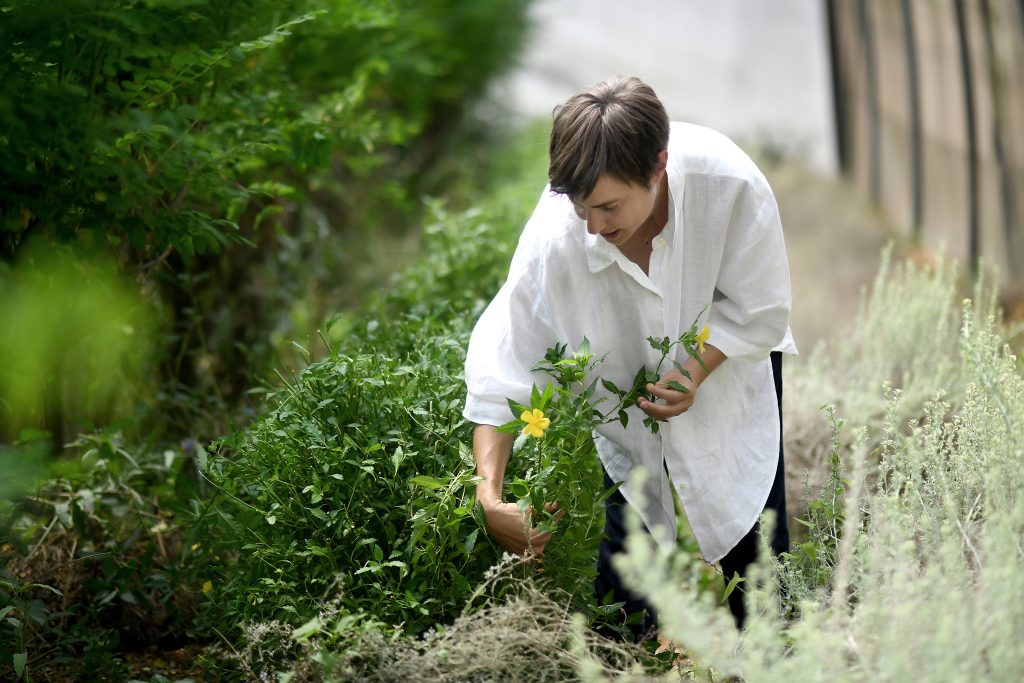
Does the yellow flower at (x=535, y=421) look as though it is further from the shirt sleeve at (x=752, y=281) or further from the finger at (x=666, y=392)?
the shirt sleeve at (x=752, y=281)

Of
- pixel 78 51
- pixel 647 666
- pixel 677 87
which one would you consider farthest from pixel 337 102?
pixel 677 87

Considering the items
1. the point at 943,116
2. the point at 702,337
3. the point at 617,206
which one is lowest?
the point at 943,116

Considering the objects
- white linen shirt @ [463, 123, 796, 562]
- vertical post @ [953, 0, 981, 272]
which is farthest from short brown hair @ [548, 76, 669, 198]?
vertical post @ [953, 0, 981, 272]

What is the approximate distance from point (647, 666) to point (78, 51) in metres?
1.60

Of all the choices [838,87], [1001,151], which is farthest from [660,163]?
[838,87]

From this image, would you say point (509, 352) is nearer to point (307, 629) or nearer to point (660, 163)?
point (660, 163)

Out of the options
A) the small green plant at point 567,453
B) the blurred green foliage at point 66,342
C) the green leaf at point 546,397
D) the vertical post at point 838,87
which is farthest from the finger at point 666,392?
the vertical post at point 838,87

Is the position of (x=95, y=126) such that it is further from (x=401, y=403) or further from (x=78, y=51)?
(x=401, y=403)

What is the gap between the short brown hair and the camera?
5.94ft

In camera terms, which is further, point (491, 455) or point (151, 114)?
point (151, 114)

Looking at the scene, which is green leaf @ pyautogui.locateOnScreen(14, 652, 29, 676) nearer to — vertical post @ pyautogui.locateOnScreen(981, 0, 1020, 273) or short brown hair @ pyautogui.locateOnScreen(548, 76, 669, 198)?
→ short brown hair @ pyautogui.locateOnScreen(548, 76, 669, 198)

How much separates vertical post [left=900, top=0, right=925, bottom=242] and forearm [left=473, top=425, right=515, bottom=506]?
4679 mm

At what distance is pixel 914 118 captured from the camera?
19.6 feet

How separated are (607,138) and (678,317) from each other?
0.47m
